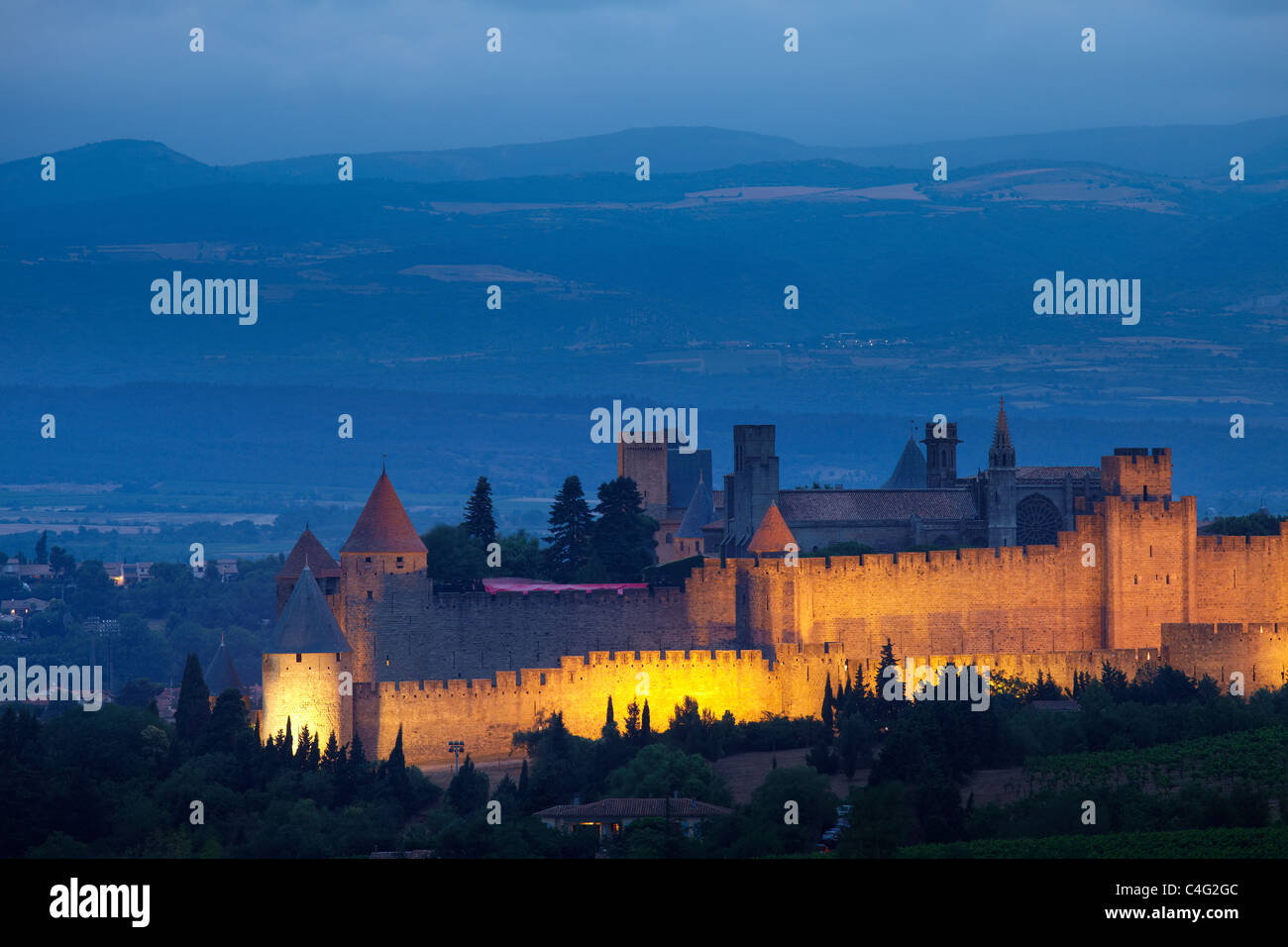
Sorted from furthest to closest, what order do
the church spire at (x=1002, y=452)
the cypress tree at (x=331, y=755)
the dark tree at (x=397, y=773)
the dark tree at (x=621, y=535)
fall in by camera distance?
the dark tree at (x=621, y=535)
the church spire at (x=1002, y=452)
the cypress tree at (x=331, y=755)
the dark tree at (x=397, y=773)

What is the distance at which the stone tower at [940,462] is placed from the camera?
225 ft

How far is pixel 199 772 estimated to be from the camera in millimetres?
48219

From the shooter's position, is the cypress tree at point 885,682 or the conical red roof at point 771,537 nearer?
the cypress tree at point 885,682

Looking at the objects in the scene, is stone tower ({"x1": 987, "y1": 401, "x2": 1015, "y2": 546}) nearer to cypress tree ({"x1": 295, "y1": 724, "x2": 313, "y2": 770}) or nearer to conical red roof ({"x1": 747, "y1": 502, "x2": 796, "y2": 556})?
conical red roof ({"x1": 747, "y1": 502, "x2": 796, "y2": 556})

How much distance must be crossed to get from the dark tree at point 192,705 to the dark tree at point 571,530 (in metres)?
15.3

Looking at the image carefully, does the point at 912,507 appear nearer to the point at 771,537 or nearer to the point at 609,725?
the point at 771,537

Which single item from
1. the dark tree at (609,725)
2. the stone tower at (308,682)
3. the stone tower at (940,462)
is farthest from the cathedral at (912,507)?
the stone tower at (308,682)

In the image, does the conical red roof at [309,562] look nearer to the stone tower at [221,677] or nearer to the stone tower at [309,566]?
the stone tower at [309,566]

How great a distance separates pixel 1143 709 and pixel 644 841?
12973 mm

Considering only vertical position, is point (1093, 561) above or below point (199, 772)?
above

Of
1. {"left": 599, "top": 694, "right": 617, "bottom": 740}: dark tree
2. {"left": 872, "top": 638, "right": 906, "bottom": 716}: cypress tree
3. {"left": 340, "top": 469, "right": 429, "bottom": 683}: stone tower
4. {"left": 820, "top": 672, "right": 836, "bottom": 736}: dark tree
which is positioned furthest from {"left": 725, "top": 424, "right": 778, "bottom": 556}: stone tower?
{"left": 599, "top": 694, "right": 617, "bottom": 740}: dark tree

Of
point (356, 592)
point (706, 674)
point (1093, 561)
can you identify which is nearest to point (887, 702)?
point (706, 674)

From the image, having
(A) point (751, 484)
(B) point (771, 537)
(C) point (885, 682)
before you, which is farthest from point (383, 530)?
(A) point (751, 484)
